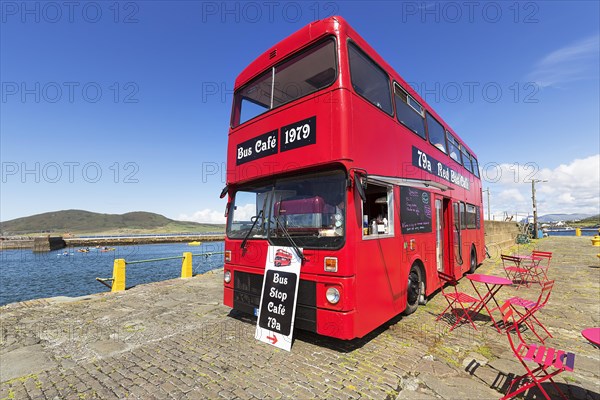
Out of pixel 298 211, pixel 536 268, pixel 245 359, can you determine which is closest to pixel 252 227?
pixel 298 211

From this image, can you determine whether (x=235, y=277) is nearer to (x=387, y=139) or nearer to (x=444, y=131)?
(x=387, y=139)

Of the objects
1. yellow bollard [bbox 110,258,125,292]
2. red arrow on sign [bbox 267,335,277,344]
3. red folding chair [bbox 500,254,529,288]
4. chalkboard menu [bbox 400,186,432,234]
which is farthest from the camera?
yellow bollard [bbox 110,258,125,292]

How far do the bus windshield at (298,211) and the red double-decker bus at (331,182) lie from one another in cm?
2

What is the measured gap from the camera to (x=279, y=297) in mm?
4414

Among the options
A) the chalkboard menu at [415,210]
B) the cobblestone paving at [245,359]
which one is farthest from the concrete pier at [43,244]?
the chalkboard menu at [415,210]

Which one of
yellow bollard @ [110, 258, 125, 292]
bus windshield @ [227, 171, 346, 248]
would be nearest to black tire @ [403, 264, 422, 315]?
bus windshield @ [227, 171, 346, 248]

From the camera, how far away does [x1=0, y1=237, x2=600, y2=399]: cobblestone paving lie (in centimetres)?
322

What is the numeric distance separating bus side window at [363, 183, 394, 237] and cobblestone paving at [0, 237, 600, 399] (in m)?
1.90

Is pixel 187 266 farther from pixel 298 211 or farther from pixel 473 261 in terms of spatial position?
pixel 473 261

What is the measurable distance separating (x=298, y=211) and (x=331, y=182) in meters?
0.73

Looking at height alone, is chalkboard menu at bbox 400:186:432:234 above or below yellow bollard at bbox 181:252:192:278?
above

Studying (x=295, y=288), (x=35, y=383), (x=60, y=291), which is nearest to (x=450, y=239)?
(x=295, y=288)

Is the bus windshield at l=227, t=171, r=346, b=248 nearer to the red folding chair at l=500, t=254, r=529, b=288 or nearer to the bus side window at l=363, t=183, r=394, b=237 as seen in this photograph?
the bus side window at l=363, t=183, r=394, b=237

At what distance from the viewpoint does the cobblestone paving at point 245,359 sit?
3217mm
